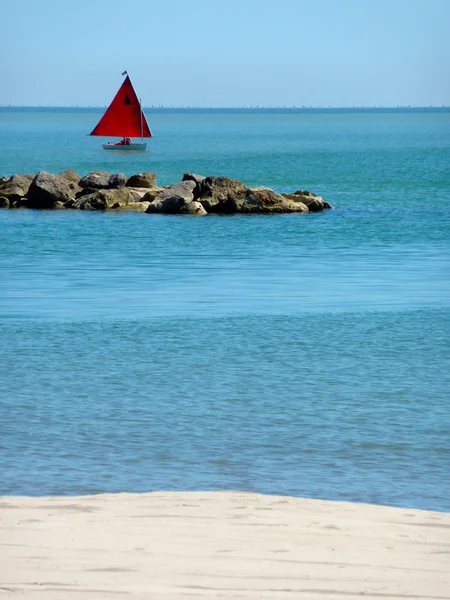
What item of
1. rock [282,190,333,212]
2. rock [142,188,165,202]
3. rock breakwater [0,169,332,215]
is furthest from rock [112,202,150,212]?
rock [282,190,333,212]

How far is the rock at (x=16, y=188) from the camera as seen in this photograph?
143 ft

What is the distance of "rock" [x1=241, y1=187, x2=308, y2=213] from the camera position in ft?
131

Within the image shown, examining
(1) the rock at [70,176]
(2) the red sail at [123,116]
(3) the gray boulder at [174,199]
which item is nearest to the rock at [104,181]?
(1) the rock at [70,176]

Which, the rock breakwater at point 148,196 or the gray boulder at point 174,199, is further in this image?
the rock breakwater at point 148,196

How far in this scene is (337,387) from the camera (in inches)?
538

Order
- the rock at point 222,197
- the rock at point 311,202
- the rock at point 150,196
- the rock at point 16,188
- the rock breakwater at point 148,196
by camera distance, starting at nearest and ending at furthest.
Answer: the rock at point 222,197, the rock breakwater at point 148,196, the rock at point 311,202, the rock at point 150,196, the rock at point 16,188

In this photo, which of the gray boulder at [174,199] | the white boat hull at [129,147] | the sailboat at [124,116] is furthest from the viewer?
the white boat hull at [129,147]

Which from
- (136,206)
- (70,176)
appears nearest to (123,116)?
(70,176)

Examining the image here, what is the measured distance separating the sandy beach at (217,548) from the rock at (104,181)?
3512cm

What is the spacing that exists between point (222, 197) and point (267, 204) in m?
1.62

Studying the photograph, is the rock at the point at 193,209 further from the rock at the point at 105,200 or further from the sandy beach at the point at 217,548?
the sandy beach at the point at 217,548

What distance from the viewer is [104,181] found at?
4369 centimetres

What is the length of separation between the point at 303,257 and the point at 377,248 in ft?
9.13

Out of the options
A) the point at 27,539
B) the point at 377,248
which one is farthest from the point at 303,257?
the point at 27,539
